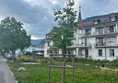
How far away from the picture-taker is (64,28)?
11.5 metres

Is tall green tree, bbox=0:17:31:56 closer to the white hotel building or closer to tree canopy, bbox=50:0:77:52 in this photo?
the white hotel building

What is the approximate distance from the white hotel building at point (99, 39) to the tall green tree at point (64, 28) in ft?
116

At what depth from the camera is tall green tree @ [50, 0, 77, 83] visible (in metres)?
11.5

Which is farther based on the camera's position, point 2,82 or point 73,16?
point 2,82

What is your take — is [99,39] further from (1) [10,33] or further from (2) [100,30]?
(1) [10,33]

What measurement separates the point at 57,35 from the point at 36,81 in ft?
14.4

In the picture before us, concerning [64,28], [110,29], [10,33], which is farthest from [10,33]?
[64,28]

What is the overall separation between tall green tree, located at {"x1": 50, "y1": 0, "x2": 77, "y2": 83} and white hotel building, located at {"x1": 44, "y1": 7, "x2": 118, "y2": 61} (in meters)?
35.4

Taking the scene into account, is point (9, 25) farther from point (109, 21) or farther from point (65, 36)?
point (65, 36)

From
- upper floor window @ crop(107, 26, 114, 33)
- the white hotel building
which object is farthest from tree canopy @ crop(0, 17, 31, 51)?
upper floor window @ crop(107, 26, 114, 33)

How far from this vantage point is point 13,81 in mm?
15227

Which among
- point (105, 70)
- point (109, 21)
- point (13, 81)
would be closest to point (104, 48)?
point (109, 21)

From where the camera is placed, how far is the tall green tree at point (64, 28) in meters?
11.5

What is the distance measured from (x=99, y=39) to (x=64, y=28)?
43149 mm
